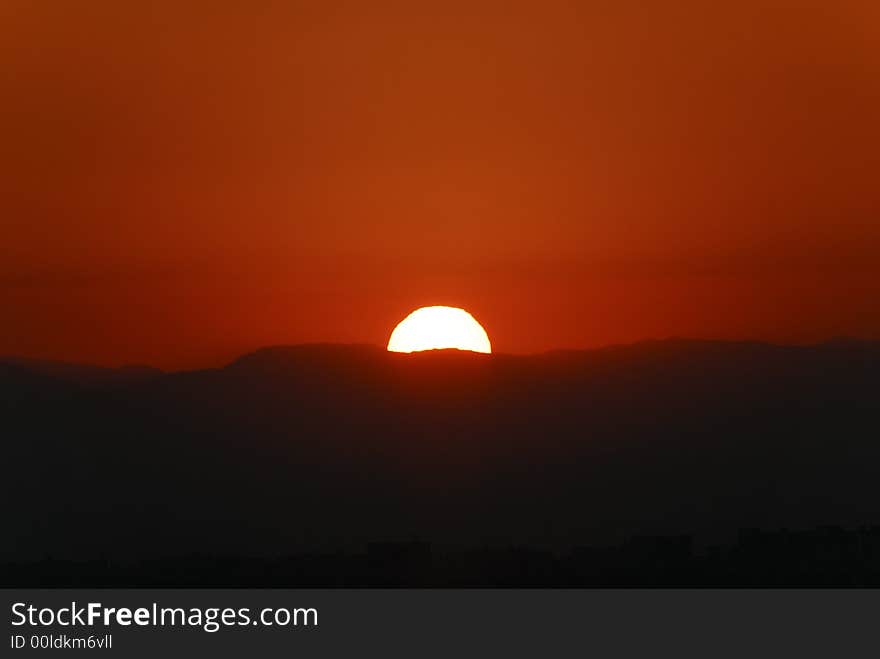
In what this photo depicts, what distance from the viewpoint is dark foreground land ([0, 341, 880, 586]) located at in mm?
9578

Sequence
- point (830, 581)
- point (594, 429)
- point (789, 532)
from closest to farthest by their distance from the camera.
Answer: point (830, 581) < point (789, 532) < point (594, 429)

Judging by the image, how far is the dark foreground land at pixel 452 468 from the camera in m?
9.58

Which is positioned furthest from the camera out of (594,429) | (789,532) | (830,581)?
(594,429)

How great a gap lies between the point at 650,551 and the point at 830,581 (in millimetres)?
1429

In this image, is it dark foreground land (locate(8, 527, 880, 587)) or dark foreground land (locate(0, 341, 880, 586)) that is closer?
dark foreground land (locate(8, 527, 880, 587))

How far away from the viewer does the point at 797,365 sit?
10.4 meters

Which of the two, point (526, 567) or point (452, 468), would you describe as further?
point (452, 468)

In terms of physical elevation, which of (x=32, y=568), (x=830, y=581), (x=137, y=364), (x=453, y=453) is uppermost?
(x=137, y=364)

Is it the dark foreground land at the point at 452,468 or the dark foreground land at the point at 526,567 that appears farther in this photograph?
the dark foreground land at the point at 452,468

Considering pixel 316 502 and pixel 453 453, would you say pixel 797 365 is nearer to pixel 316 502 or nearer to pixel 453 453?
pixel 453 453

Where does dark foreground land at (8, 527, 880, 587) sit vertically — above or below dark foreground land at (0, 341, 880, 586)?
below

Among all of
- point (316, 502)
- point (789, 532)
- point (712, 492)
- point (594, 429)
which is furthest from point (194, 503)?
point (789, 532)

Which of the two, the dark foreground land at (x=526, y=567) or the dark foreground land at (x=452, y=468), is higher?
the dark foreground land at (x=452, y=468)

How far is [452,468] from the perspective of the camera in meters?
10.1
